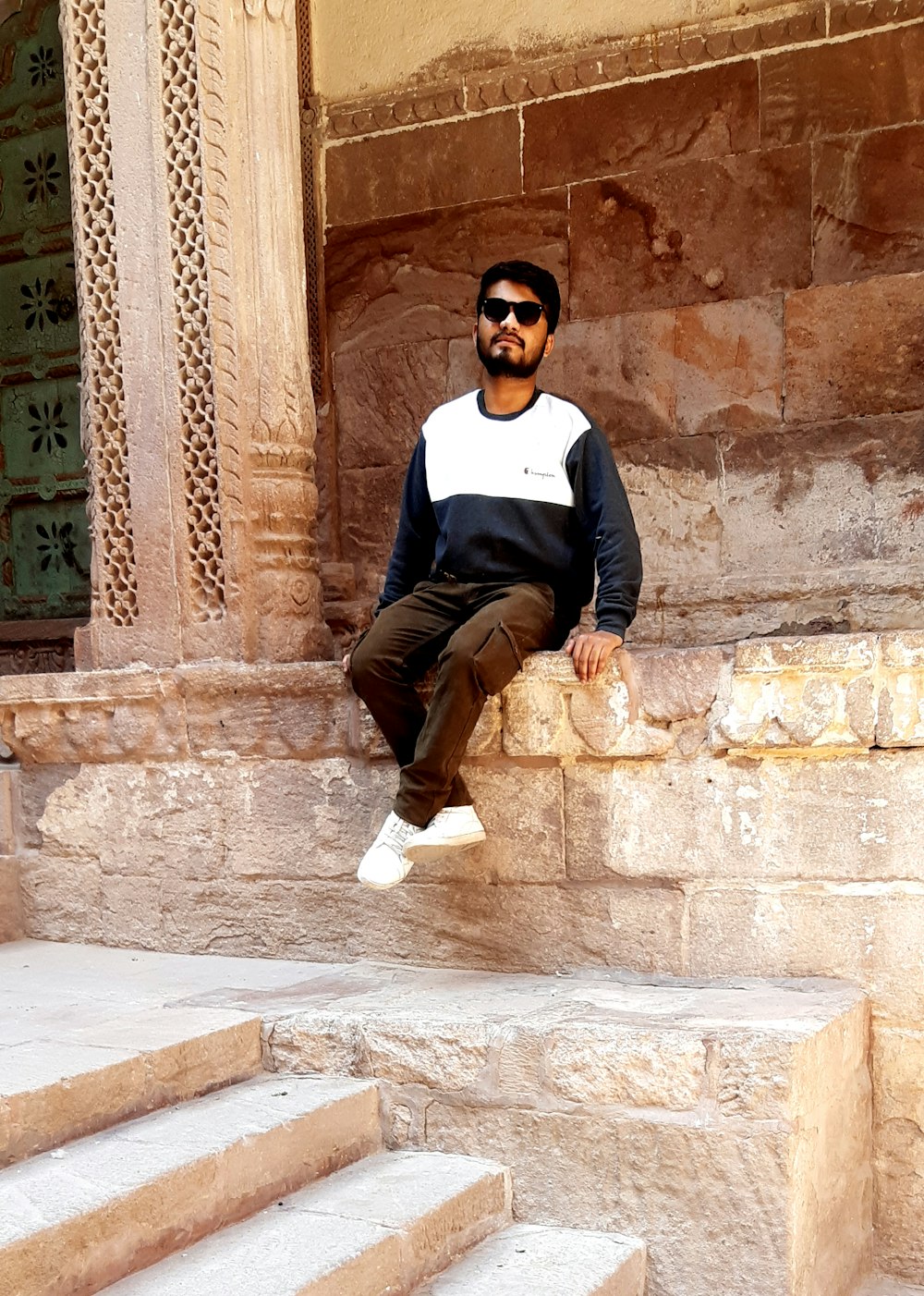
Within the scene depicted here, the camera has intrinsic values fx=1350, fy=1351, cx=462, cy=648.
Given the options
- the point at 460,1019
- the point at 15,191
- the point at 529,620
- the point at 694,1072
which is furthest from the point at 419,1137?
the point at 15,191

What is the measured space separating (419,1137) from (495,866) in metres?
0.77

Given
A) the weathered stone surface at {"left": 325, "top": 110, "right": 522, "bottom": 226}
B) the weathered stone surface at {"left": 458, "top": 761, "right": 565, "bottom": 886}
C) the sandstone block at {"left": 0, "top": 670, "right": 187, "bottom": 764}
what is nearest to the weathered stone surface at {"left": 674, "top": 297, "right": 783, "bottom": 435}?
the weathered stone surface at {"left": 325, "top": 110, "right": 522, "bottom": 226}

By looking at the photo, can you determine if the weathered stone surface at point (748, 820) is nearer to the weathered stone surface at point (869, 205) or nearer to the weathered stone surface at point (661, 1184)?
the weathered stone surface at point (661, 1184)

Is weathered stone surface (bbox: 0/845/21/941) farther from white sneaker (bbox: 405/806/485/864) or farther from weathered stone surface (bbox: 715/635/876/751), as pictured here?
weathered stone surface (bbox: 715/635/876/751)

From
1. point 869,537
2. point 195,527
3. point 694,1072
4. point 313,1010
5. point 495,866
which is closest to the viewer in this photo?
point 694,1072

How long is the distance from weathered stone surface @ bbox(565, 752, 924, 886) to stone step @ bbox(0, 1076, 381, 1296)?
0.88 metres

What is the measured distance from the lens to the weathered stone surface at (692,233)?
535 centimetres

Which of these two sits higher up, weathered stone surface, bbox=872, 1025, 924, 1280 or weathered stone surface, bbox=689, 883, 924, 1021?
weathered stone surface, bbox=689, 883, 924, 1021

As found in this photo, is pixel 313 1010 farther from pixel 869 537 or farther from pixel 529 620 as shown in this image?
pixel 869 537

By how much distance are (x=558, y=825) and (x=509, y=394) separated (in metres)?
1.20

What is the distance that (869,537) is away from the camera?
206 inches

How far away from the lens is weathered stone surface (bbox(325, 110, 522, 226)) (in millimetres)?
Result: 5848

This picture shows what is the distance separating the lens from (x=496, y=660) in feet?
11.2

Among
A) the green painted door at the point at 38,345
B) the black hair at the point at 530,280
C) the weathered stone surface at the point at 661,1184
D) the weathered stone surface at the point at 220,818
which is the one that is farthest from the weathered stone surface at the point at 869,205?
the weathered stone surface at the point at 661,1184
